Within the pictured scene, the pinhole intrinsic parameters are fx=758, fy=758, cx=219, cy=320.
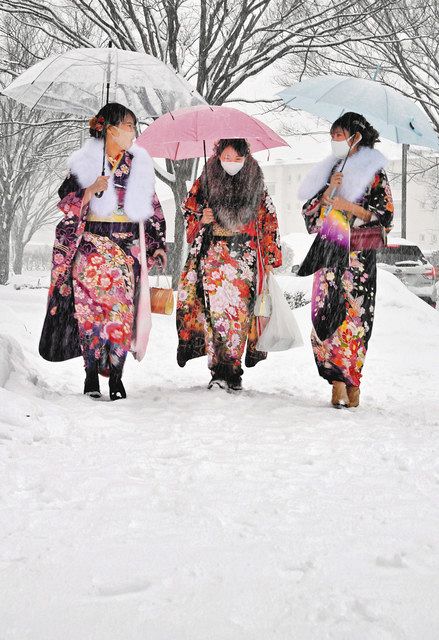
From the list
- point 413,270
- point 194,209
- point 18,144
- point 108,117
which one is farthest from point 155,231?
point 18,144

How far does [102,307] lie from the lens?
5.01 m

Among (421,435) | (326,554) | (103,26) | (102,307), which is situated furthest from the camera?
(103,26)

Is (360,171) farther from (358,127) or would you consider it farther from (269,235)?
(269,235)

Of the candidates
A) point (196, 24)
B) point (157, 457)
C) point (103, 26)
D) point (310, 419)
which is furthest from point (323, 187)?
point (196, 24)

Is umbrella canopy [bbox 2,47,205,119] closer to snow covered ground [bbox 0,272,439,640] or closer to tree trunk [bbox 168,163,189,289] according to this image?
snow covered ground [bbox 0,272,439,640]

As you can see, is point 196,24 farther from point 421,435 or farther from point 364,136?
point 421,435

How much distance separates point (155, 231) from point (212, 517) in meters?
2.92

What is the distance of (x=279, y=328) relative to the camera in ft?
17.4

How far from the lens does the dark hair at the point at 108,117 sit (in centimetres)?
494

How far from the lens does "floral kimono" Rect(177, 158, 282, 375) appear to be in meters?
5.31

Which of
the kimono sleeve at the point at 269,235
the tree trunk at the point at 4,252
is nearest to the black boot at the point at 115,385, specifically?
the kimono sleeve at the point at 269,235

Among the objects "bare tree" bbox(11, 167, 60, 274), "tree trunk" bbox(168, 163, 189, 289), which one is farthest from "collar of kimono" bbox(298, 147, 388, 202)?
"bare tree" bbox(11, 167, 60, 274)

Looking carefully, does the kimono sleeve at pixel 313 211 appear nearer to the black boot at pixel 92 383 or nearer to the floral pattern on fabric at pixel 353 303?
the floral pattern on fabric at pixel 353 303

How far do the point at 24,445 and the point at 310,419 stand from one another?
1758 millimetres
